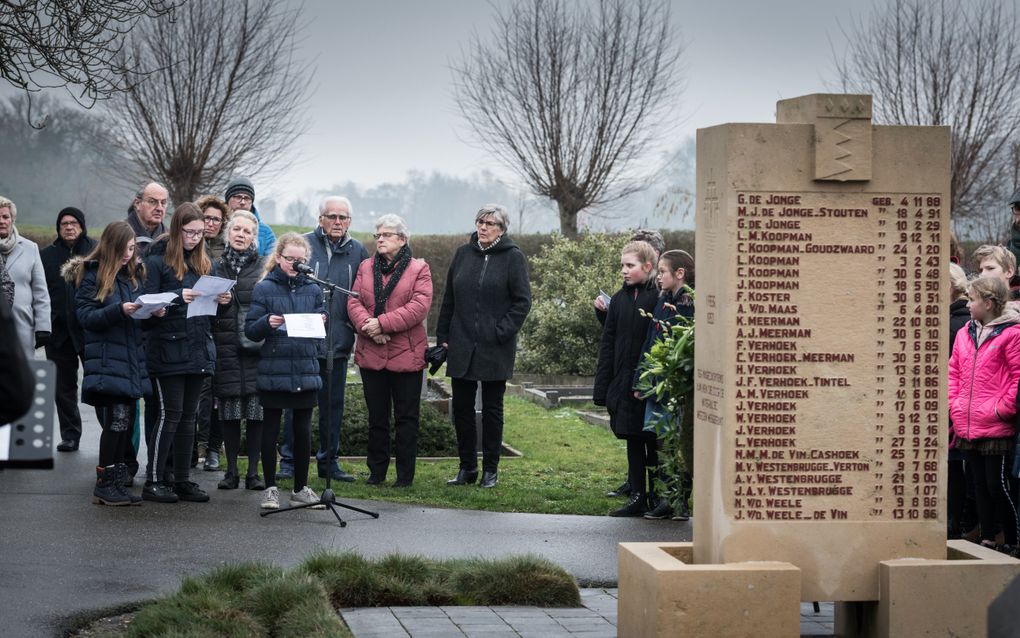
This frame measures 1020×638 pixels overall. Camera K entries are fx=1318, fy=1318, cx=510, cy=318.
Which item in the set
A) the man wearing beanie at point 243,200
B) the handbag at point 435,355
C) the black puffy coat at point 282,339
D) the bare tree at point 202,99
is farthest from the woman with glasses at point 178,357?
the bare tree at point 202,99

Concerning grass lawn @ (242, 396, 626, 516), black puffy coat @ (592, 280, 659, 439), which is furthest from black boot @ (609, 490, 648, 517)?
black puffy coat @ (592, 280, 659, 439)

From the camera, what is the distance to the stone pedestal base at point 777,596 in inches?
226

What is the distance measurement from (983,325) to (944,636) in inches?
140

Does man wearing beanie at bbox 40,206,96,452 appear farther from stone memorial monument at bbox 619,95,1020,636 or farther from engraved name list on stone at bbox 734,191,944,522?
engraved name list on stone at bbox 734,191,944,522

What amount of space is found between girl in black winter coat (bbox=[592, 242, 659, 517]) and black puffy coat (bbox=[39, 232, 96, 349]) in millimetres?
5067

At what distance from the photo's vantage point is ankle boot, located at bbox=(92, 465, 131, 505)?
951 cm

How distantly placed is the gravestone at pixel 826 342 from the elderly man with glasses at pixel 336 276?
5594mm

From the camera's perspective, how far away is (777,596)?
5.81 metres

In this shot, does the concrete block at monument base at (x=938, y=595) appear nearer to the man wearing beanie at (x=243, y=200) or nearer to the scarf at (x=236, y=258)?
the scarf at (x=236, y=258)

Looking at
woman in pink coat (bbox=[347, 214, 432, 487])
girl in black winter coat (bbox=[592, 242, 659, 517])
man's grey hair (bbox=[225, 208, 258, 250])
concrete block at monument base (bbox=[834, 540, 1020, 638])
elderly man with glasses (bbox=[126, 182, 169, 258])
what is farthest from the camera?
elderly man with glasses (bbox=[126, 182, 169, 258])

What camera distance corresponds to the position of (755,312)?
19.7 feet

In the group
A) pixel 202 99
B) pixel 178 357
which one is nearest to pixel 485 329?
pixel 178 357

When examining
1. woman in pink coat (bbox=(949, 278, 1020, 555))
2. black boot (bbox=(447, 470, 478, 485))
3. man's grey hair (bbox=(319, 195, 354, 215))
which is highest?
man's grey hair (bbox=(319, 195, 354, 215))

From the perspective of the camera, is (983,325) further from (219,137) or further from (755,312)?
(219,137)
